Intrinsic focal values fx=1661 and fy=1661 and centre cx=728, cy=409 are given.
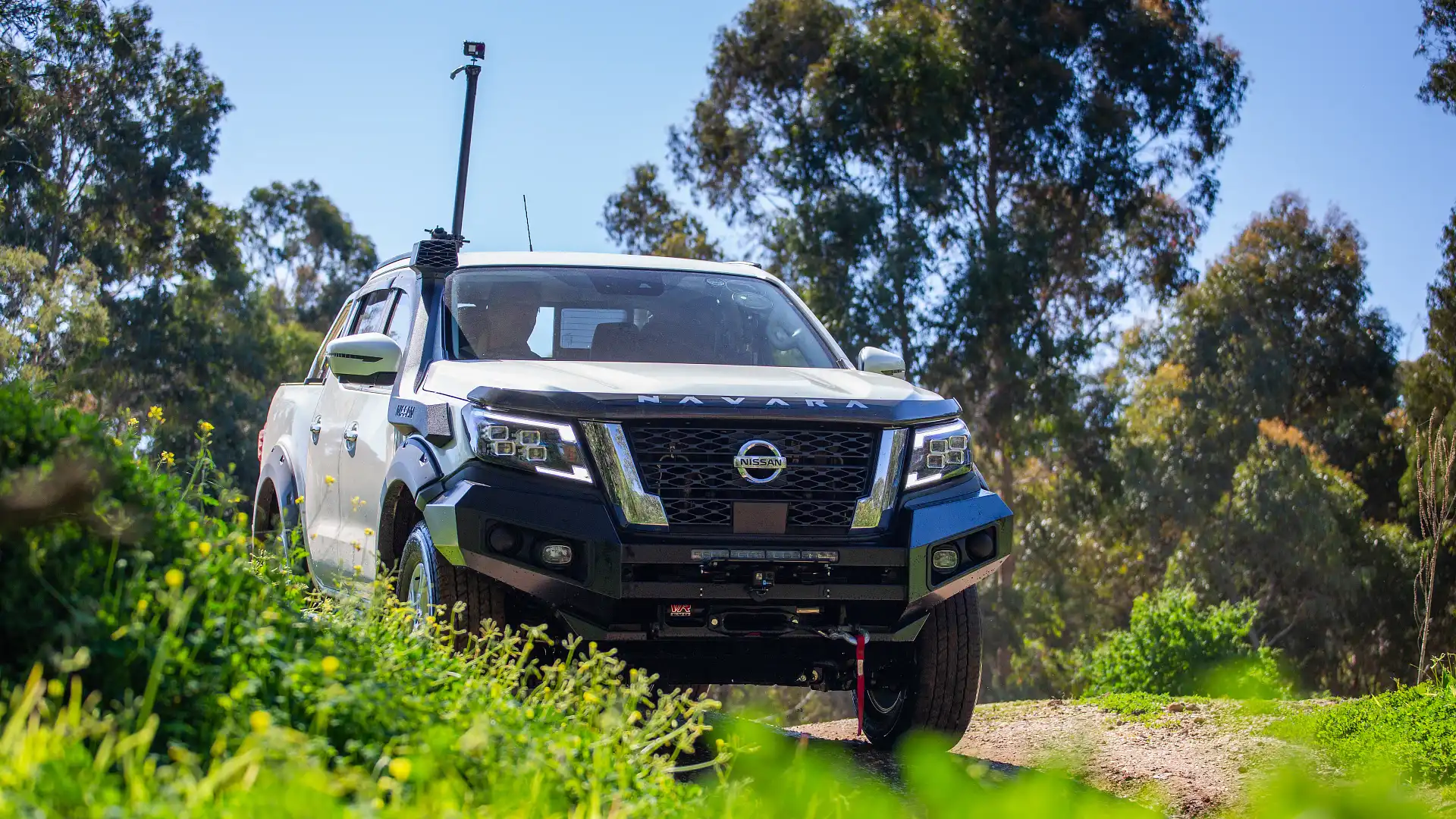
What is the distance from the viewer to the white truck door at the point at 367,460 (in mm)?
6688

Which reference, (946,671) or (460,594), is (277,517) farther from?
(946,671)

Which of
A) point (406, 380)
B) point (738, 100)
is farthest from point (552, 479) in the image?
point (738, 100)

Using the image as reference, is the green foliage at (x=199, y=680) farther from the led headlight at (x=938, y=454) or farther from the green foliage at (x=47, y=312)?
the green foliage at (x=47, y=312)

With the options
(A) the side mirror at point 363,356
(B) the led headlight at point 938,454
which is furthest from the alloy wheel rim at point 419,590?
(B) the led headlight at point 938,454

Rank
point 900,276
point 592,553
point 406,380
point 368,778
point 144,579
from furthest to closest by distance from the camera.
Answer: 1. point 900,276
2. point 406,380
3. point 592,553
4. point 144,579
5. point 368,778

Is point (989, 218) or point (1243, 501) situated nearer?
point (989, 218)

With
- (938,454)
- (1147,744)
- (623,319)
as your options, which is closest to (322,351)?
(623,319)

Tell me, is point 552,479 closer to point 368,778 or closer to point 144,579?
point 144,579

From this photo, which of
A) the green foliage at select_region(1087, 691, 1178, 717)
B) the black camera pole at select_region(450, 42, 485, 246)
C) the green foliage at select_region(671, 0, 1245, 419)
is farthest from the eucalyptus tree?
the green foliage at select_region(1087, 691, 1178, 717)

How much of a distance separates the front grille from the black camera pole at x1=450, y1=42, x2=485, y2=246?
14309mm

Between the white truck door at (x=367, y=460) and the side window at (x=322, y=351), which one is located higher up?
the side window at (x=322, y=351)

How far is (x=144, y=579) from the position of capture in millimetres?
3729

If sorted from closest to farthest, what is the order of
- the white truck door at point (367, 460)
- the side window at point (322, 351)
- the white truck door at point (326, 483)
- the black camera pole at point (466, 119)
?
1. the white truck door at point (367, 460)
2. the white truck door at point (326, 483)
3. the side window at point (322, 351)
4. the black camera pole at point (466, 119)

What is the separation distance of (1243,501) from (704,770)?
29.7 meters
